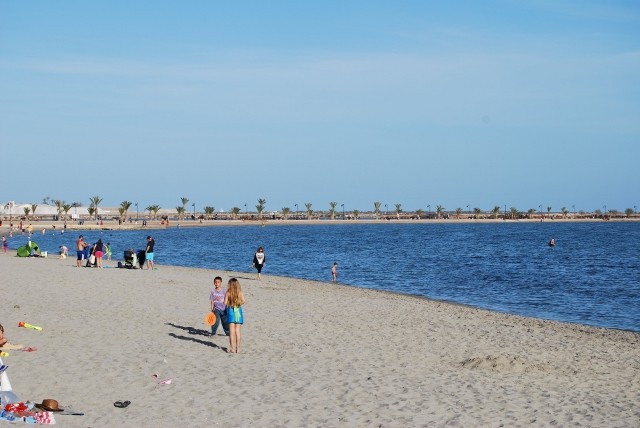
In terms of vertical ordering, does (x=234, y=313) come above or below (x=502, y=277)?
above

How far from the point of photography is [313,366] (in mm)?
13359

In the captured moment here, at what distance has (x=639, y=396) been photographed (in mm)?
11992

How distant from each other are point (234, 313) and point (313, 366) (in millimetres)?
1895

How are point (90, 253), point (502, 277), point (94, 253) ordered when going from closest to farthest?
point (94, 253) → point (90, 253) → point (502, 277)

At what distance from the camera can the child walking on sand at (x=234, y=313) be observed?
14086 millimetres

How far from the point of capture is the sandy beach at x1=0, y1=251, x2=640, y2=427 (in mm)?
10328

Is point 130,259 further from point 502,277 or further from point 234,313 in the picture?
point 234,313

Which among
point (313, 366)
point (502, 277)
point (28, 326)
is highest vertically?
point (28, 326)

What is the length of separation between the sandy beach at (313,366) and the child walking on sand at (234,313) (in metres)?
0.29

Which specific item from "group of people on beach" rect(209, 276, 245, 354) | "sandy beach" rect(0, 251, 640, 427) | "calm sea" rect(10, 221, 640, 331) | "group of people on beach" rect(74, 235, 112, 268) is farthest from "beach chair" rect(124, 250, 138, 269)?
"group of people on beach" rect(209, 276, 245, 354)

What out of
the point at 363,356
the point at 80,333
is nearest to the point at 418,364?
the point at 363,356

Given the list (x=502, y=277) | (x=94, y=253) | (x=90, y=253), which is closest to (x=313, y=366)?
(x=94, y=253)

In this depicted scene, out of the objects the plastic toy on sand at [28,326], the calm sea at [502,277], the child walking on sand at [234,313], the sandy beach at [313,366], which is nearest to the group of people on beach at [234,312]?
the child walking on sand at [234,313]

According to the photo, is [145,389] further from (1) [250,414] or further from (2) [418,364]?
(2) [418,364]
